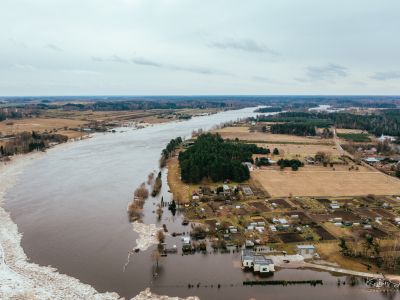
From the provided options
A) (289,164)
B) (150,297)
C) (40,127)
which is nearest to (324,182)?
(289,164)

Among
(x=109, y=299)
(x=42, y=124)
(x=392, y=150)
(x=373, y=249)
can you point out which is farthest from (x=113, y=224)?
(x=42, y=124)

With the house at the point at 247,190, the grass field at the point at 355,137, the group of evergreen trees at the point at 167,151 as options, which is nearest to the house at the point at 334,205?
the house at the point at 247,190

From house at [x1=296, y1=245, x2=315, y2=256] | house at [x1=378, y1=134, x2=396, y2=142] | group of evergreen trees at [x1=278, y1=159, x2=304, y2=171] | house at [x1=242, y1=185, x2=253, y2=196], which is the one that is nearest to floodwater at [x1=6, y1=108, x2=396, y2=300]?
house at [x1=296, y1=245, x2=315, y2=256]

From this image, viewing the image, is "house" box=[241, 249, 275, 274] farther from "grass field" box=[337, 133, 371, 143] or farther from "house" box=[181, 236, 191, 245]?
"grass field" box=[337, 133, 371, 143]

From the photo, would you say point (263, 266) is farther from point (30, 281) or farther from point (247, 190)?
point (247, 190)

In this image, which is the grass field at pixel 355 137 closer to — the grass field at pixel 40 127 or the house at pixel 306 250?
the house at pixel 306 250
